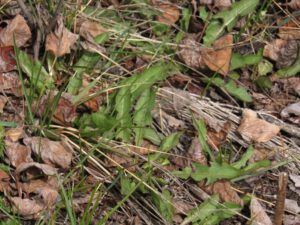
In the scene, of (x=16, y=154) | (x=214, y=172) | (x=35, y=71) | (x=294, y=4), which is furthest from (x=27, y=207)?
(x=294, y=4)

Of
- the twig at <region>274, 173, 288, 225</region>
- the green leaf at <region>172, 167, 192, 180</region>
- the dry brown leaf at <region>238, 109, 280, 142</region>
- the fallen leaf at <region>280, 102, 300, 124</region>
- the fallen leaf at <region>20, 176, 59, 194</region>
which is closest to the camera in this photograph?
the twig at <region>274, 173, 288, 225</region>

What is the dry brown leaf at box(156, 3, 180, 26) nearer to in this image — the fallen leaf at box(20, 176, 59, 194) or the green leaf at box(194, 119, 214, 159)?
the green leaf at box(194, 119, 214, 159)

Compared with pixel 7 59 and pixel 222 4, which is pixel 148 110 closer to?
pixel 7 59

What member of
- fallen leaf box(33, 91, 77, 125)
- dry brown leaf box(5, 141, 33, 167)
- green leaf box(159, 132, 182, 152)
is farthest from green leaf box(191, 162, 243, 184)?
dry brown leaf box(5, 141, 33, 167)

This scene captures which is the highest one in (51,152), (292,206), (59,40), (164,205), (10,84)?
(59,40)

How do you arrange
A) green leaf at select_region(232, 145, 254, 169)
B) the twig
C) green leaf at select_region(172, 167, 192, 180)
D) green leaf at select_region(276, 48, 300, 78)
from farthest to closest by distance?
green leaf at select_region(276, 48, 300, 78), green leaf at select_region(232, 145, 254, 169), green leaf at select_region(172, 167, 192, 180), the twig

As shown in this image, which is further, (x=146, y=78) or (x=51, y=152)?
(x=146, y=78)
